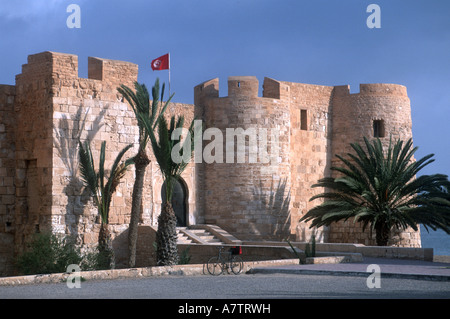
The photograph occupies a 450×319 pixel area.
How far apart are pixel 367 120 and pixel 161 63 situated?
7.85 metres

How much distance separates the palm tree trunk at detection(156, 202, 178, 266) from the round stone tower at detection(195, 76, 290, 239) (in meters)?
5.01

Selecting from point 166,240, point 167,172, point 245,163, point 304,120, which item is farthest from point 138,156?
point 304,120

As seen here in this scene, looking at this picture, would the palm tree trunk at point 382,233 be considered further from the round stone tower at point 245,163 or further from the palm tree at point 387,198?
the round stone tower at point 245,163

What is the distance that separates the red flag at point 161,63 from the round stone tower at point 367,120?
7.16m

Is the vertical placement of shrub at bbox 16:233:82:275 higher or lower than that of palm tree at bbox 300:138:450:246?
lower

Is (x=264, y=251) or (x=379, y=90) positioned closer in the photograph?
(x=264, y=251)

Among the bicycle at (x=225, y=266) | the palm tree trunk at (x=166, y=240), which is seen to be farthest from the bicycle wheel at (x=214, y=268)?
the palm tree trunk at (x=166, y=240)

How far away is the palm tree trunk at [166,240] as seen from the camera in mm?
16656

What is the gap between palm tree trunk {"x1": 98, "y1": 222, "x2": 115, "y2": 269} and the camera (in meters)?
16.6

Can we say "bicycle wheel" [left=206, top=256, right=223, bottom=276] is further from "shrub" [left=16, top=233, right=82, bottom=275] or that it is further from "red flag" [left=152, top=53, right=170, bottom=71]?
"red flag" [left=152, top=53, right=170, bottom=71]

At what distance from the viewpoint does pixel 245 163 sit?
21.6 m

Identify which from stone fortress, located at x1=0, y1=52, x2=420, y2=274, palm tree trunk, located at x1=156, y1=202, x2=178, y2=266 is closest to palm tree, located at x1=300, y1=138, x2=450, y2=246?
stone fortress, located at x1=0, y1=52, x2=420, y2=274

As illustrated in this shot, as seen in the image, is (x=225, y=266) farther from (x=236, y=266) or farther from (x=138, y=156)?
(x=138, y=156)
